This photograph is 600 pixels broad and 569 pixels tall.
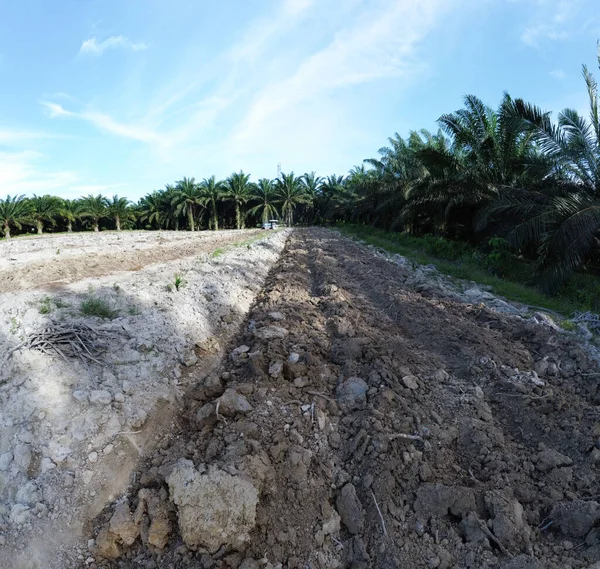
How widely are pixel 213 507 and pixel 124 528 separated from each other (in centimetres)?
60

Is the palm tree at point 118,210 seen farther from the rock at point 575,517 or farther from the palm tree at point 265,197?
the rock at point 575,517

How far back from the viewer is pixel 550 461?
9.77ft

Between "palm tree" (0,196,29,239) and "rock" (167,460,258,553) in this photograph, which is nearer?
"rock" (167,460,258,553)

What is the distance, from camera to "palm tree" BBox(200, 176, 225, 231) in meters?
50.4

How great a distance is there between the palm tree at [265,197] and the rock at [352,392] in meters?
46.5

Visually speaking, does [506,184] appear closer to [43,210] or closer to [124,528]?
[124,528]

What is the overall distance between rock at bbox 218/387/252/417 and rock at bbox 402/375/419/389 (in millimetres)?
1627

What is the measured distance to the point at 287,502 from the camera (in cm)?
274

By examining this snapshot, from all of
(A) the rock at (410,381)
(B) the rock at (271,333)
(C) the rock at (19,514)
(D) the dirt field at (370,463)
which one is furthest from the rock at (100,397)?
(A) the rock at (410,381)

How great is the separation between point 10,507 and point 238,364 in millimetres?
2458

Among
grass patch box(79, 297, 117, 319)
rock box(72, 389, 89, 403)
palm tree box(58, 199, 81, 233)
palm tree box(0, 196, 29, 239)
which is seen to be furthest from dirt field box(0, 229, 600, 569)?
palm tree box(58, 199, 81, 233)

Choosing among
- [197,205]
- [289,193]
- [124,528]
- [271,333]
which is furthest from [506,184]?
[197,205]

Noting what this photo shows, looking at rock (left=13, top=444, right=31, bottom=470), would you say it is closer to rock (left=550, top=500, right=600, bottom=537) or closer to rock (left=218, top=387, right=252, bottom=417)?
rock (left=218, top=387, right=252, bottom=417)

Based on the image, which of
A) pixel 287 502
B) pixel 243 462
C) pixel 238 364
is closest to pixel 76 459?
pixel 243 462
